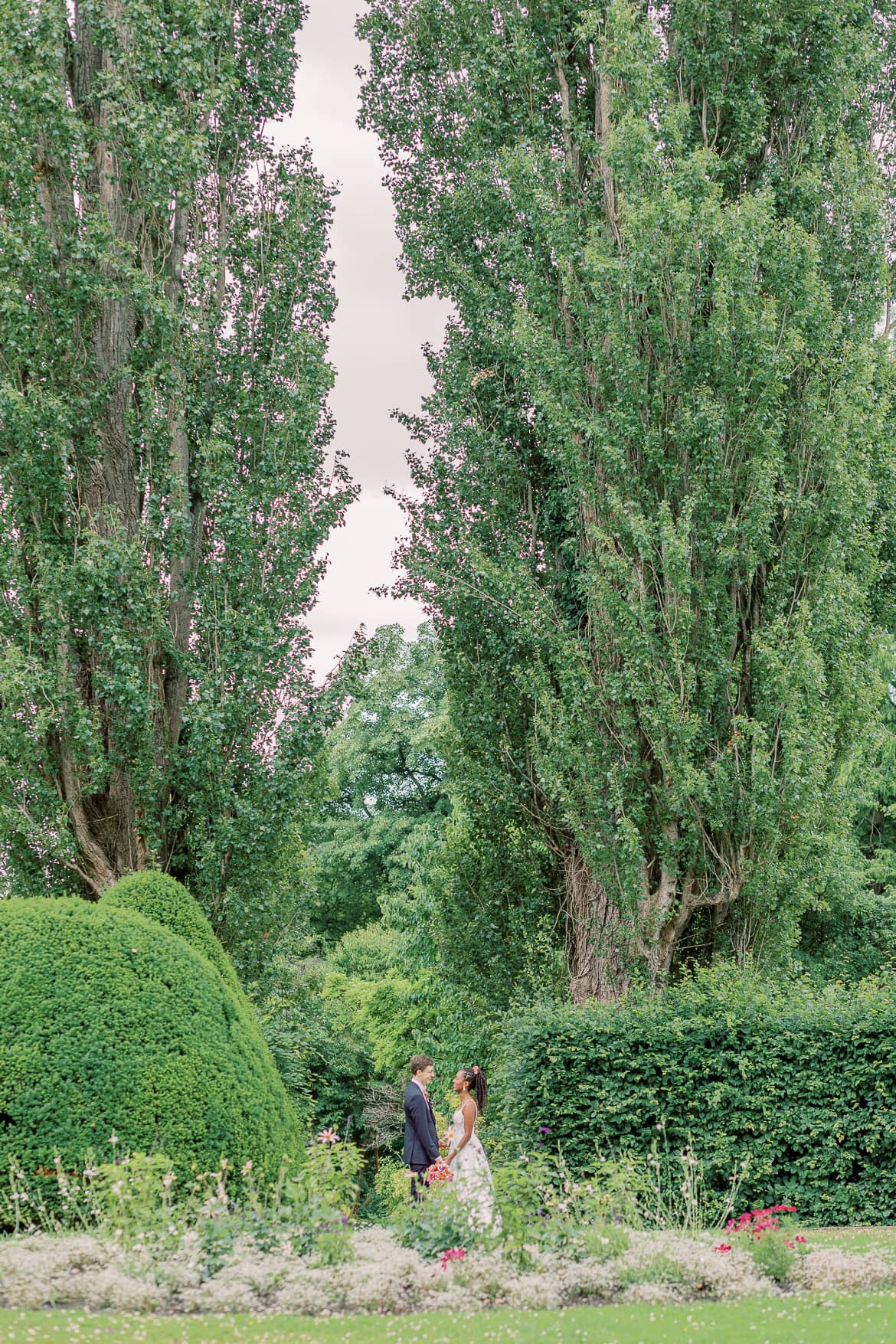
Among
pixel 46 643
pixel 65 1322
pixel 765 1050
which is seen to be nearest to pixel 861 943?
pixel 765 1050

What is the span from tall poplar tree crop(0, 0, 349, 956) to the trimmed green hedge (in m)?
3.08

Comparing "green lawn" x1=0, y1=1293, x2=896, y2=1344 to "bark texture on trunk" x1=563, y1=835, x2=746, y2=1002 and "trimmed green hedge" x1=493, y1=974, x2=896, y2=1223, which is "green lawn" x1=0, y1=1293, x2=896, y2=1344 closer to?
"trimmed green hedge" x1=493, y1=974, x2=896, y2=1223

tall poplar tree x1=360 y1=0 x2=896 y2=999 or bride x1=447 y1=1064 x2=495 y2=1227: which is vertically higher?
tall poplar tree x1=360 y1=0 x2=896 y2=999

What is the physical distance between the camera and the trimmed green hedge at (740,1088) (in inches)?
341

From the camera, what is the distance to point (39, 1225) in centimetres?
593

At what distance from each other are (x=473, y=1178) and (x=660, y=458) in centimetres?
657

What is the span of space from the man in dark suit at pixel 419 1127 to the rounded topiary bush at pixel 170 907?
1481 mm

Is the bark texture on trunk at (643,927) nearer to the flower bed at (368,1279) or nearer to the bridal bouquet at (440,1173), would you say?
the bridal bouquet at (440,1173)

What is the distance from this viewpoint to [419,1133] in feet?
26.1

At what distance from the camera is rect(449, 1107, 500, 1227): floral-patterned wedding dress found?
5.75m

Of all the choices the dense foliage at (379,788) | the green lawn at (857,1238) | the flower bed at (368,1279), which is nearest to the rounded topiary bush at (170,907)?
the flower bed at (368,1279)

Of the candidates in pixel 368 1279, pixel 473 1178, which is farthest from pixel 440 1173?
pixel 368 1279

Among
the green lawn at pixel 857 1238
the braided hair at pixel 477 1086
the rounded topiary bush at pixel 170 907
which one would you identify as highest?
the rounded topiary bush at pixel 170 907

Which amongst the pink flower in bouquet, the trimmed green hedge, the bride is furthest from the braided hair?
the pink flower in bouquet
